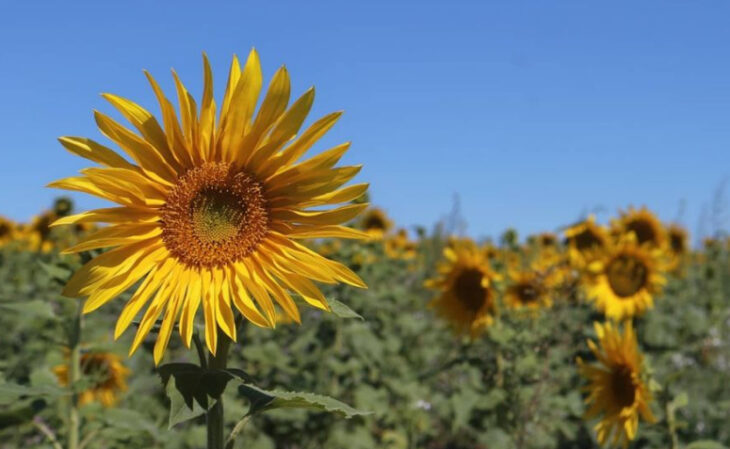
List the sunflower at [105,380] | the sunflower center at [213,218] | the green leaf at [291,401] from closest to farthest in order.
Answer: the green leaf at [291,401], the sunflower center at [213,218], the sunflower at [105,380]

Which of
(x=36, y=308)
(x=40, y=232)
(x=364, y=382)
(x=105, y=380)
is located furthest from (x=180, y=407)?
(x=40, y=232)

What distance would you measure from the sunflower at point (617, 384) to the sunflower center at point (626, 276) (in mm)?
2066

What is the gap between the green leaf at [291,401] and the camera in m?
1.67

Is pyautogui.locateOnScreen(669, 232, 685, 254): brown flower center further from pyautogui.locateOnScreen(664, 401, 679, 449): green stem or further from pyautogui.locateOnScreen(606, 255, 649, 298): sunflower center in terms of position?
pyautogui.locateOnScreen(664, 401, 679, 449): green stem

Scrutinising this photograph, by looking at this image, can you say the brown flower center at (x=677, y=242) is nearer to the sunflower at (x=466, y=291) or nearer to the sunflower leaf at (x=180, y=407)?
the sunflower at (x=466, y=291)

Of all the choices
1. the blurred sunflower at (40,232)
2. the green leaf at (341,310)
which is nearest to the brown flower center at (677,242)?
the blurred sunflower at (40,232)

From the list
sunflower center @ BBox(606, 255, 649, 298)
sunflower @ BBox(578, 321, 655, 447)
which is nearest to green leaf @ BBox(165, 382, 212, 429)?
sunflower @ BBox(578, 321, 655, 447)

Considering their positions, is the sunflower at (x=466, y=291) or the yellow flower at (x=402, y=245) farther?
the yellow flower at (x=402, y=245)

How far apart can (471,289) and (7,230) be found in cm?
819

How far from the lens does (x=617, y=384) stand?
3795mm

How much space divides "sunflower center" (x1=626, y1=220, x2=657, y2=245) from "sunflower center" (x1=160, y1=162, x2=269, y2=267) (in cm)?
569

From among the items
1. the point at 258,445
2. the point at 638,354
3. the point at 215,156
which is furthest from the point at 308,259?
the point at 258,445

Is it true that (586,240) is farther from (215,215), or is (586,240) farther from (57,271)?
(215,215)

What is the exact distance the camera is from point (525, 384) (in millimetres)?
4297
